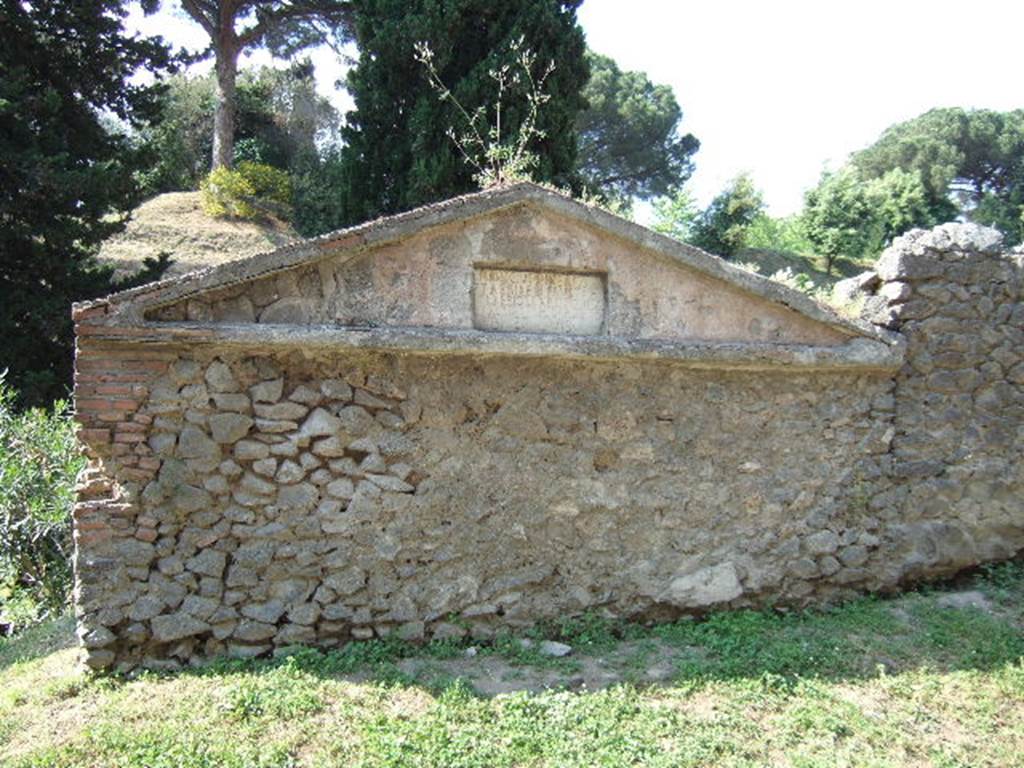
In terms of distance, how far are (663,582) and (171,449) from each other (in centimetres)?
369

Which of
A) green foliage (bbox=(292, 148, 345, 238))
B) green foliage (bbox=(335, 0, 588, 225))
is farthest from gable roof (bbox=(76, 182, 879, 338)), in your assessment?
green foliage (bbox=(292, 148, 345, 238))

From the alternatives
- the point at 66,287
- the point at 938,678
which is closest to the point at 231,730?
the point at 938,678

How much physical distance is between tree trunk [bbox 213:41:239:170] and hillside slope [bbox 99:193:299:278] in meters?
1.31

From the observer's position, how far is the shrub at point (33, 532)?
764 cm

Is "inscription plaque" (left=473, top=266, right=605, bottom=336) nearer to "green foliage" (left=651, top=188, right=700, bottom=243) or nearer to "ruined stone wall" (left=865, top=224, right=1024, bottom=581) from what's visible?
"ruined stone wall" (left=865, top=224, right=1024, bottom=581)

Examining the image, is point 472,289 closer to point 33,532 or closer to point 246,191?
point 33,532

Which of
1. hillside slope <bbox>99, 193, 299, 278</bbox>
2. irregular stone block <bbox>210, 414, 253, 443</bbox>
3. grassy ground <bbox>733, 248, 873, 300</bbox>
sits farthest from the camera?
grassy ground <bbox>733, 248, 873, 300</bbox>

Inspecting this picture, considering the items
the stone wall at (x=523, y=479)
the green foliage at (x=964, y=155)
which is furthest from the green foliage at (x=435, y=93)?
the green foliage at (x=964, y=155)

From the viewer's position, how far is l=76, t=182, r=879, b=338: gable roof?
5176 mm

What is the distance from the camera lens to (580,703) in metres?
5.09

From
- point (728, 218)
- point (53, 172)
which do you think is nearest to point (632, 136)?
point (728, 218)

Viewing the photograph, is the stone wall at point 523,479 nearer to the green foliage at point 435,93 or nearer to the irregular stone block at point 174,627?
the irregular stone block at point 174,627

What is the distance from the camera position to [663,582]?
621 centimetres

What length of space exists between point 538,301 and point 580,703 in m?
2.79
